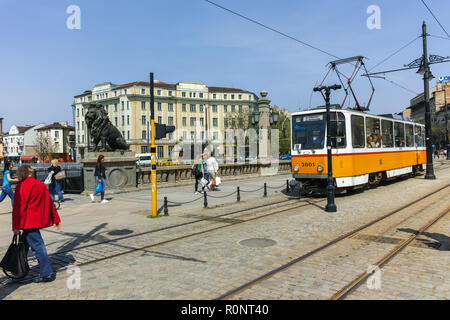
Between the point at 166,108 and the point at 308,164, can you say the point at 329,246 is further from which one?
the point at 166,108

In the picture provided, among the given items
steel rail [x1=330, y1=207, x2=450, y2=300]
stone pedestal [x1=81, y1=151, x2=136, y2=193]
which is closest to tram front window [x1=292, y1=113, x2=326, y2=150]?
steel rail [x1=330, y1=207, x2=450, y2=300]

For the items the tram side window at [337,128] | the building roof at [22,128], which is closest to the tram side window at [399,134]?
the tram side window at [337,128]

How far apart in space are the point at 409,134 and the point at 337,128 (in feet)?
32.2

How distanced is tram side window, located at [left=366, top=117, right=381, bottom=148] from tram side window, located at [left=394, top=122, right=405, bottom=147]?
9.30 feet

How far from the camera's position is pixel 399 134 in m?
18.9

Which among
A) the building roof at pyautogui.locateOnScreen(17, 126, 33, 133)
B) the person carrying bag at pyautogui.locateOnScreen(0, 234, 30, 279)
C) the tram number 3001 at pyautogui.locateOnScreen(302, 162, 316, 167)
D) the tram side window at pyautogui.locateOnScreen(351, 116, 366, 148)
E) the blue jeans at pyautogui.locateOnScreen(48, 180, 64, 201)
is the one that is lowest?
the person carrying bag at pyautogui.locateOnScreen(0, 234, 30, 279)

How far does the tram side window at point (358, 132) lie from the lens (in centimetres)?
1398

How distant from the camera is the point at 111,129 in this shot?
57.6ft

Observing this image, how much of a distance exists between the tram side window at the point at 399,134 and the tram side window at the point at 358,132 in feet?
15.9

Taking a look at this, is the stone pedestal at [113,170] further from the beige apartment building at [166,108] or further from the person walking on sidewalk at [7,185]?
the beige apartment building at [166,108]

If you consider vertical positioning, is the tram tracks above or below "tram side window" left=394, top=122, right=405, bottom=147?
below

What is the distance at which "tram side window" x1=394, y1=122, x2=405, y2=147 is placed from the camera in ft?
60.4

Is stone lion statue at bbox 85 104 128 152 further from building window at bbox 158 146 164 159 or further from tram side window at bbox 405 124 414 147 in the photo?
building window at bbox 158 146 164 159

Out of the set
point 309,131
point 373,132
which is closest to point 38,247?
point 309,131
